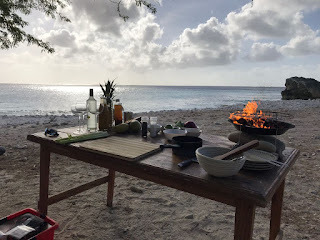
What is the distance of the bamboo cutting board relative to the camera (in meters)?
1.82

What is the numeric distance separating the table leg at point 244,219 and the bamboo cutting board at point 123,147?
2.56ft

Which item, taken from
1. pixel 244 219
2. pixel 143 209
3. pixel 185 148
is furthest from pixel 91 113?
pixel 244 219

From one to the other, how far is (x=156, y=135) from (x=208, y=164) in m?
1.18

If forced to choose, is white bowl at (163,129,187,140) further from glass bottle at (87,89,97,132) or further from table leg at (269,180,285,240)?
table leg at (269,180,285,240)

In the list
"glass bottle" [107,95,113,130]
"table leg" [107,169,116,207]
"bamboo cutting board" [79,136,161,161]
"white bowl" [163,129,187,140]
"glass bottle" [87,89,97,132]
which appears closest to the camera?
"bamboo cutting board" [79,136,161,161]

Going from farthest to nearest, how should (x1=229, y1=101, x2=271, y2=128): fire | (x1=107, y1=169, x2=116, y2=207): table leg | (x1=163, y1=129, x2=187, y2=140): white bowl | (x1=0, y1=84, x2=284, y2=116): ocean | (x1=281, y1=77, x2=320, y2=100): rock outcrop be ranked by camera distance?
1. (x1=281, y1=77, x2=320, y2=100): rock outcrop
2. (x1=0, y1=84, x2=284, y2=116): ocean
3. (x1=107, y1=169, x2=116, y2=207): table leg
4. (x1=163, y1=129, x2=187, y2=140): white bowl
5. (x1=229, y1=101, x2=271, y2=128): fire

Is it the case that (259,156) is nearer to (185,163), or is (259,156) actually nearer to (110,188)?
(185,163)

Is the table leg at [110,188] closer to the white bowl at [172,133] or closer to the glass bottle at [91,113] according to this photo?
the glass bottle at [91,113]

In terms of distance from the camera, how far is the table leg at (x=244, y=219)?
1355mm

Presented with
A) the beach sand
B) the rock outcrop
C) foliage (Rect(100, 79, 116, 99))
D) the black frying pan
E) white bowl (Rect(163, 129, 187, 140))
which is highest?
the rock outcrop

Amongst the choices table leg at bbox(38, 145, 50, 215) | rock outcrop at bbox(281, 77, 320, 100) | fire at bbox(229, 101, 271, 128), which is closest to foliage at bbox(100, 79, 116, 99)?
table leg at bbox(38, 145, 50, 215)

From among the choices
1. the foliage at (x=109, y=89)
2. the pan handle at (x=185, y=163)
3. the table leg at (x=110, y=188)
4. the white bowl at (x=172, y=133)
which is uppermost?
the foliage at (x=109, y=89)

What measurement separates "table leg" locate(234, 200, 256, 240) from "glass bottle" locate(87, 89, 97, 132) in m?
1.90

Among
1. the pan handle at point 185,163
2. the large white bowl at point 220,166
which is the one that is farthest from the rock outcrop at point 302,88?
the large white bowl at point 220,166
